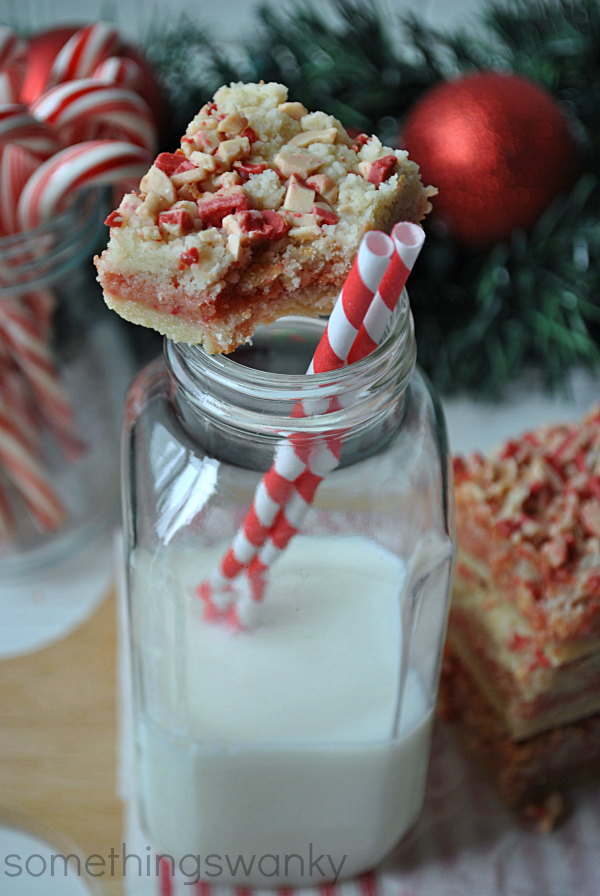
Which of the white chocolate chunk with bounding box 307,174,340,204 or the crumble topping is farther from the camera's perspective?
the crumble topping

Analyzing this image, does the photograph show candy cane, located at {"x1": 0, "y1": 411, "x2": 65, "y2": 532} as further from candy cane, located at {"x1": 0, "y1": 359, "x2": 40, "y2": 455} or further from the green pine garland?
the green pine garland

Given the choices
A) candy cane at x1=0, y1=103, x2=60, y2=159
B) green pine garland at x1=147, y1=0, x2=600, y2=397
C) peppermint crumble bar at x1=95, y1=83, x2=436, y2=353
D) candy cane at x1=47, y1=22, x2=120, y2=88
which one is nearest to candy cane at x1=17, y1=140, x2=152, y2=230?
candy cane at x1=0, y1=103, x2=60, y2=159

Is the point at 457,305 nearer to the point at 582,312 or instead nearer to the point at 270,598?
the point at 582,312

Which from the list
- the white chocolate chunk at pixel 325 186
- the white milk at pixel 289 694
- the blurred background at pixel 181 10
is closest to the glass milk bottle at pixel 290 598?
the white milk at pixel 289 694

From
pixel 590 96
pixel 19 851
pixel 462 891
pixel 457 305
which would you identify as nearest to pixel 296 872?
pixel 462 891

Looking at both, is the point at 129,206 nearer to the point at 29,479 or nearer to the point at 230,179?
the point at 230,179

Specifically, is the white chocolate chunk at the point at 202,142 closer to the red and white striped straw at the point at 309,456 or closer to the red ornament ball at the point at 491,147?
the red and white striped straw at the point at 309,456

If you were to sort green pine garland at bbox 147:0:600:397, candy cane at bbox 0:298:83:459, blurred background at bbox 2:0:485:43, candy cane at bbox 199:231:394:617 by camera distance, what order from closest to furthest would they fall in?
candy cane at bbox 199:231:394:617
candy cane at bbox 0:298:83:459
green pine garland at bbox 147:0:600:397
blurred background at bbox 2:0:485:43
